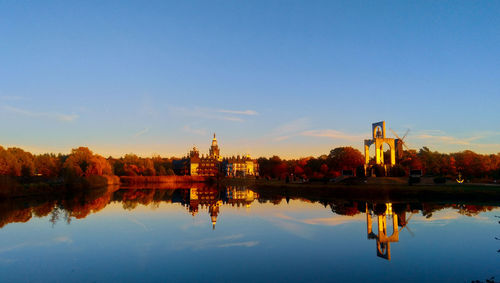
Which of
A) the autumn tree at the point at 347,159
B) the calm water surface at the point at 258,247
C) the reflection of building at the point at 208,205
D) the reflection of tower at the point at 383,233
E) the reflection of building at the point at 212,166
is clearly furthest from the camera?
the reflection of building at the point at 212,166

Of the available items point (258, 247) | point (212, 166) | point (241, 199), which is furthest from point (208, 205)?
point (212, 166)

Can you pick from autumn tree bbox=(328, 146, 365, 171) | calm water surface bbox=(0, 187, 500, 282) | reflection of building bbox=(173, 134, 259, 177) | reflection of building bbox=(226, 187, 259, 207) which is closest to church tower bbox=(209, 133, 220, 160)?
reflection of building bbox=(173, 134, 259, 177)

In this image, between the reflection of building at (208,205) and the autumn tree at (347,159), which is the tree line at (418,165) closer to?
the autumn tree at (347,159)

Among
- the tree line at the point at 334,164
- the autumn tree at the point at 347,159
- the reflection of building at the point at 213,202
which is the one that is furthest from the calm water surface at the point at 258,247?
the autumn tree at the point at 347,159

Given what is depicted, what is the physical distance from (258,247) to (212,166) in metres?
129

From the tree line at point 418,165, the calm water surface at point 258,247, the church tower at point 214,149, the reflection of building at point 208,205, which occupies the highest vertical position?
the church tower at point 214,149

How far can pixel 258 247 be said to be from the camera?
1942 centimetres

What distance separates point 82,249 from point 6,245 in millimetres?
4967

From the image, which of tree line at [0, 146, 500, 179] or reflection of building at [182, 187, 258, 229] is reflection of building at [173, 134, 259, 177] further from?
reflection of building at [182, 187, 258, 229]

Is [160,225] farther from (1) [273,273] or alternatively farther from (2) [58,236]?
(1) [273,273]

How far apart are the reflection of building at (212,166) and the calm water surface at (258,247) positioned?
113 meters

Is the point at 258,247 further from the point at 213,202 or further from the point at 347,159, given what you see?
the point at 347,159

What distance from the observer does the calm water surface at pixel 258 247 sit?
14.5 m

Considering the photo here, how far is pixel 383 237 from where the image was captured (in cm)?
2184
